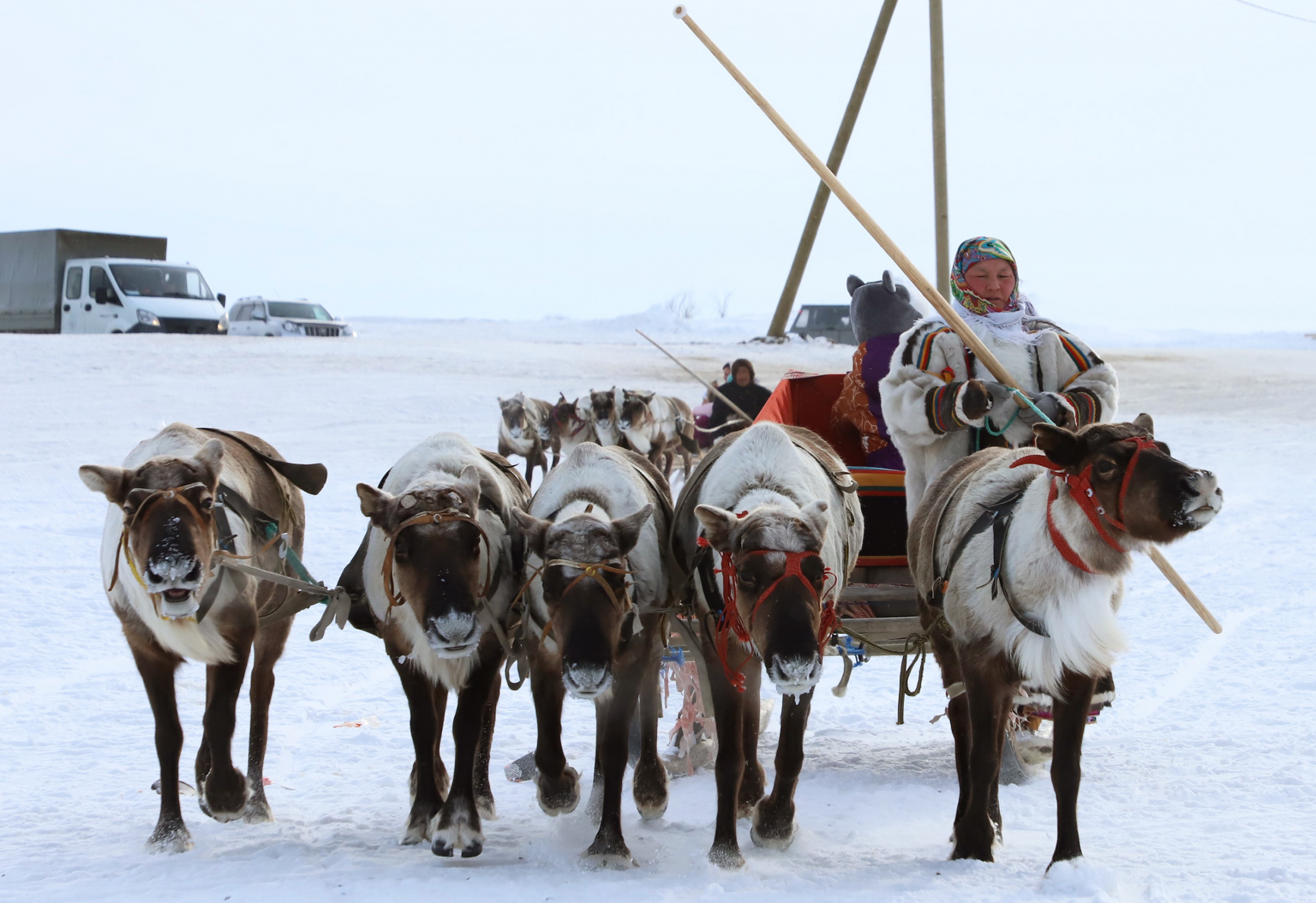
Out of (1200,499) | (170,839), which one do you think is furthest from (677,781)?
(1200,499)

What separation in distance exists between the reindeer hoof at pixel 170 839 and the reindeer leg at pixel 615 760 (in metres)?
1.48

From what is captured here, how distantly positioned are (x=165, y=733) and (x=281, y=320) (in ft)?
92.0

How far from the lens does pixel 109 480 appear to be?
457 centimetres

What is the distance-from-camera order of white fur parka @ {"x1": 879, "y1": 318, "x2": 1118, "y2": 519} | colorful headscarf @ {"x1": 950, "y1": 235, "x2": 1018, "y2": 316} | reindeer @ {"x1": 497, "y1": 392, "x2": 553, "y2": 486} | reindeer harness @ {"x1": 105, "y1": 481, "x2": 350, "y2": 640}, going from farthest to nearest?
reindeer @ {"x1": 497, "y1": 392, "x2": 553, "y2": 486}
colorful headscarf @ {"x1": 950, "y1": 235, "x2": 1018, "y2": 316}
white fur parka @ {"x1": 879, "y1": 318, "x2": 1118, "y2": 519}
reindeer harness @ {"x1": 105, "y1": 481, "x2": 350, "y2": 640}

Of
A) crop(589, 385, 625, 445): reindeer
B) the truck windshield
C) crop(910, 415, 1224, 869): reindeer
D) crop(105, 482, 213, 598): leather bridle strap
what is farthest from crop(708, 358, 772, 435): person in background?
the truck windshield

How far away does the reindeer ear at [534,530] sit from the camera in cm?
448

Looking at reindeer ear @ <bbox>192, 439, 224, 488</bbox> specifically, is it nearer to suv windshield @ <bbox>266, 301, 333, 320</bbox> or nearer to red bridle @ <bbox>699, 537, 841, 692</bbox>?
red bridle @ <bbox>699, 537, 841, 692</bbox>

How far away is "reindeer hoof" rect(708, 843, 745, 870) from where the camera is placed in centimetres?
436

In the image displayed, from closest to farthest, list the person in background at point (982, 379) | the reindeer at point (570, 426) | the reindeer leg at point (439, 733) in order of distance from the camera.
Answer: the reindeer leg at point (439, 733) < the person in background at point (982, 379) < the reindeer at point (570, 426)

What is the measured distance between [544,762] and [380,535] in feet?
3.48

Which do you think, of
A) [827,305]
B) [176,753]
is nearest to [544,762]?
[176,753]

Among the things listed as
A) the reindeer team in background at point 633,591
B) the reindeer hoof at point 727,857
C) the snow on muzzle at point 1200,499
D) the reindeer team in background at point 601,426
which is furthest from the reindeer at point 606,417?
the snow on muzzle at point 1200,499

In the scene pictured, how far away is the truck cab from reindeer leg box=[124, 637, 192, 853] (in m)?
22.6

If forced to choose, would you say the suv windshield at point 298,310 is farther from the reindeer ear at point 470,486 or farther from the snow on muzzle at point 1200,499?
the snow on muzzle at point 1200,499
